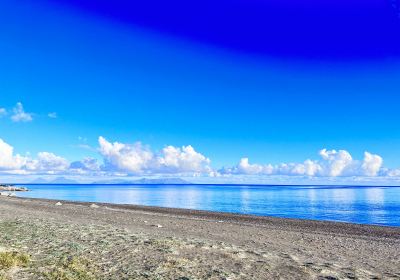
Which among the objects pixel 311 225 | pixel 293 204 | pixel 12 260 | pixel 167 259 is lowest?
pixel 293 204

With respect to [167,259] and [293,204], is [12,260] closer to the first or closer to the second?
[167,259]

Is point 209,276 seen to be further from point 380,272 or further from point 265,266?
point 380,272

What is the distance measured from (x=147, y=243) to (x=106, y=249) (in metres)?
2.17

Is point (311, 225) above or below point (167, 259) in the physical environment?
below

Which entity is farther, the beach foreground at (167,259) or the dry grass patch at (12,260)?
the beach foreground at (167,259)

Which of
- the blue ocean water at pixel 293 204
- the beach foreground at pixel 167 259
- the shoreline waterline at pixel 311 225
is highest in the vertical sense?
the beach foreground at pixel 167 259

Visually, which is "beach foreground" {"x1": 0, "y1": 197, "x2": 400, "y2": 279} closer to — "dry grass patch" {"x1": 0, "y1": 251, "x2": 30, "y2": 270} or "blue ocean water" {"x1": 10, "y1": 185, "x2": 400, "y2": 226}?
"dry grass patch" {"x1": 0, "y1": 251, "x2": 30, "y2": 270}

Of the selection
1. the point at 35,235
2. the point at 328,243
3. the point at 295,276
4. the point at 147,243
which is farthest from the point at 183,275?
the point at 328,243

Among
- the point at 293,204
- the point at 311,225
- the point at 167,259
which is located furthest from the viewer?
the point at 293,204

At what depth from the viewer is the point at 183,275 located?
8.75 meters

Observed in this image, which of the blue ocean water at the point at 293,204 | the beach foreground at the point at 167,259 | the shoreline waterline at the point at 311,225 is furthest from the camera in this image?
the blue ocean water at the point at 293,204

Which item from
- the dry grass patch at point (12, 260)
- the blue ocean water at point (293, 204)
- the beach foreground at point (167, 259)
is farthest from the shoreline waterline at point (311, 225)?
the dry grass patch at point (12, 260)

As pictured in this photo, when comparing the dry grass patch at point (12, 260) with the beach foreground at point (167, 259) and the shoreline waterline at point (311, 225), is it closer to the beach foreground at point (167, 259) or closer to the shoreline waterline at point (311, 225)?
the beach foreground at point (167, 259)

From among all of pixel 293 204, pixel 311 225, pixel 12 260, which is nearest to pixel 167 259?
pixel 12 260
